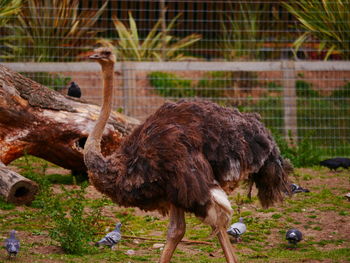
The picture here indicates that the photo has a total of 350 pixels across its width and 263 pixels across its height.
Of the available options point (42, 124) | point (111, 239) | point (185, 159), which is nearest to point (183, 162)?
point (185, 159)

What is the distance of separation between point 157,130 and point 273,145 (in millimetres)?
1042

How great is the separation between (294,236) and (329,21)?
509cm

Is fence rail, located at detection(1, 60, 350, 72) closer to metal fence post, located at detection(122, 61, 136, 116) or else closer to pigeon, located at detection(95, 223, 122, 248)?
metal fence post, located at detection(122, 61, 136, 116)

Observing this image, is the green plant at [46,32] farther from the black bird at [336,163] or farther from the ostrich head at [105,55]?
the ostrich head at [105,55]

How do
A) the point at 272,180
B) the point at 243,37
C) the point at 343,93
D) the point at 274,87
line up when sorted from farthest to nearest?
the point at 243,37, the point at 274,87, the point at 343,93, the point at 272,180

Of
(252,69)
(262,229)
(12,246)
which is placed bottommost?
(262,229)

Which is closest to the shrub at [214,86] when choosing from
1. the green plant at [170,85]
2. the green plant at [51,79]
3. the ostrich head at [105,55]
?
the green plant at [170,85]

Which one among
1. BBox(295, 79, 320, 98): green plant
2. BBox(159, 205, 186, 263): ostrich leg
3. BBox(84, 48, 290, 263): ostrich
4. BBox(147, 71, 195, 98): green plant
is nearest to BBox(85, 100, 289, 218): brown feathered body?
BBox(84, 48, 290, 263): ostrich

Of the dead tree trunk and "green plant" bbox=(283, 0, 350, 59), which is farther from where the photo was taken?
"green plant" bbox=(283, 0, 350, 59)

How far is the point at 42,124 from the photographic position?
7512 mm

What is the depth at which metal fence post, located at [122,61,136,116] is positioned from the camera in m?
10.1

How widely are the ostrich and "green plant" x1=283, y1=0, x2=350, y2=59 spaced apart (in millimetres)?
5249

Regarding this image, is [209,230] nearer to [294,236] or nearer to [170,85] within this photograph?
[294,236]

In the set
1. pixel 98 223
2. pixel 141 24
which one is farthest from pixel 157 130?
pixel 141 24
